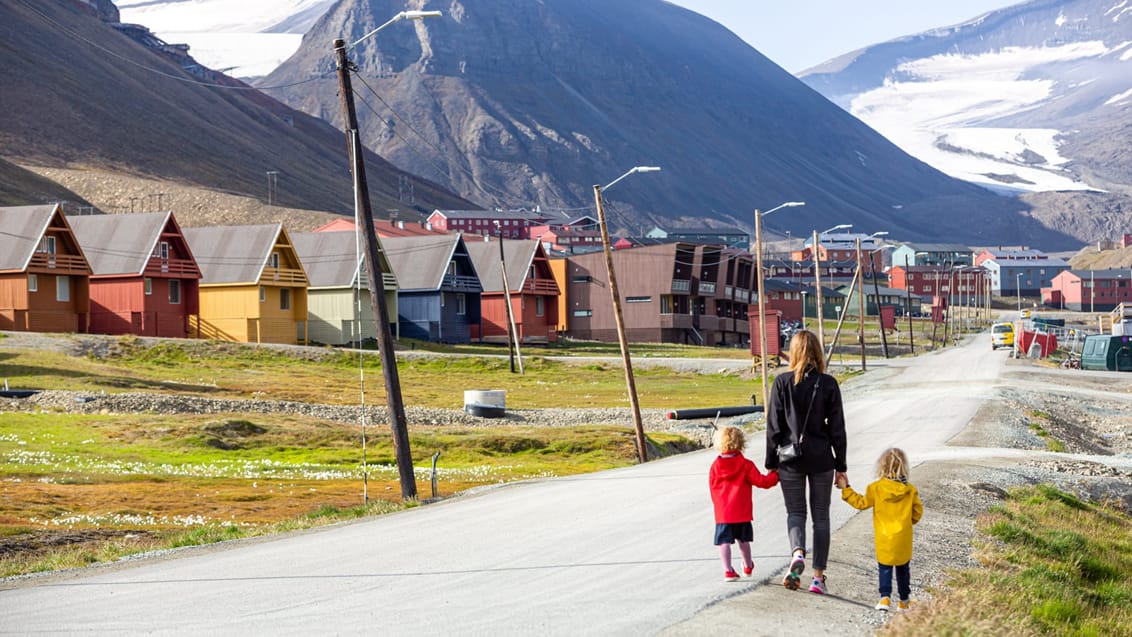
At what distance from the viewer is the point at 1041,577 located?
17.9 m

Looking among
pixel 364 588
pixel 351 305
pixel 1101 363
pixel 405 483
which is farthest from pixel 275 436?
pixel 1101 363

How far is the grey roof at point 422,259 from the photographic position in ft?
321

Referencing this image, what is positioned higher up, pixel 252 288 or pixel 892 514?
pixel 252 288

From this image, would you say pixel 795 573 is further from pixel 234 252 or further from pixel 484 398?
pixel 234 252

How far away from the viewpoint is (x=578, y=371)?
7850 centimetres

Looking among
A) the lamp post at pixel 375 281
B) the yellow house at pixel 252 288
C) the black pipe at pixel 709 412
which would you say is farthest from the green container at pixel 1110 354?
the lamp post at pixel 375 281

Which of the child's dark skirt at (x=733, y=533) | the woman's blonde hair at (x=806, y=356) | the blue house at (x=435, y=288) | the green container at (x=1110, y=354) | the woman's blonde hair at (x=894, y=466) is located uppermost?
the blue house at (x=435, y=288)

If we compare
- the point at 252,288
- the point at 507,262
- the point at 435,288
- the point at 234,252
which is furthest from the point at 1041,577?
the point at 507,262

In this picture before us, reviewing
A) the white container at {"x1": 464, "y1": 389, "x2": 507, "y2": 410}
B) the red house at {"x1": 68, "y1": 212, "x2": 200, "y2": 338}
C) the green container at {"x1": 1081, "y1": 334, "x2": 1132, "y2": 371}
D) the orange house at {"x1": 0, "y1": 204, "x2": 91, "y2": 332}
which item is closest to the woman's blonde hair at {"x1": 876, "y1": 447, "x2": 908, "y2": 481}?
the white container at {"x1": 464, "y1": 389, "x2": 507, "y2": 410}

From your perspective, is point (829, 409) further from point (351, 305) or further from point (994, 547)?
point (351, 305)

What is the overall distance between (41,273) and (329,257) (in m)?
22.2

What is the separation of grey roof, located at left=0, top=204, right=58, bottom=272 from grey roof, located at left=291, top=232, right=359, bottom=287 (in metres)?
18.4

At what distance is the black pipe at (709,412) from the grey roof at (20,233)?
4310cm

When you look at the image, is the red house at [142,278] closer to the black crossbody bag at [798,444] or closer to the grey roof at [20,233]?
the grey roof at [20,233]
